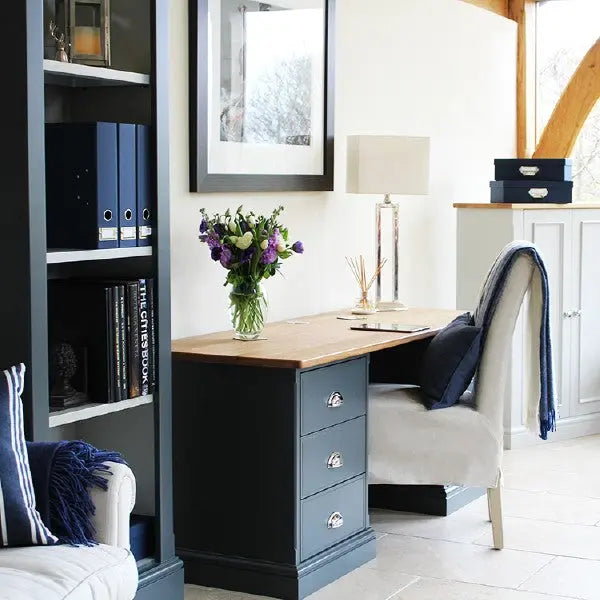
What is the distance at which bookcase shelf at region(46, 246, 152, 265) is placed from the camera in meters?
2.81

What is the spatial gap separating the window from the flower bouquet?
3042mm

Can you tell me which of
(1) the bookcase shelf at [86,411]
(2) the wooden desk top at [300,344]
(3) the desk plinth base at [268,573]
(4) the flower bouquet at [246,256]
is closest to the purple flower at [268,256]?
(4) the flower bouquet at [246,256]

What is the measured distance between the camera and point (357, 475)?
3707mm

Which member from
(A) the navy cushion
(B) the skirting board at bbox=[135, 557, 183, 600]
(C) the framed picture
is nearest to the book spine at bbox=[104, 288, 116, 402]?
(B) the skirting board at bbox=[135, 557, 183, 600]

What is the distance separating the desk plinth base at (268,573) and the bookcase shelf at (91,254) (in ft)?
3.21

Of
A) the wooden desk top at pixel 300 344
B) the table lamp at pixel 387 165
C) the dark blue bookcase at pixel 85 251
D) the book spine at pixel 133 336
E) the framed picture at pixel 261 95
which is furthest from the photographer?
the table lamp at pixel 387 165

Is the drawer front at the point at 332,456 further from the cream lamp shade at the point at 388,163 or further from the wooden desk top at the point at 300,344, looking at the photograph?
the cream lamp shade at the point at 388,163

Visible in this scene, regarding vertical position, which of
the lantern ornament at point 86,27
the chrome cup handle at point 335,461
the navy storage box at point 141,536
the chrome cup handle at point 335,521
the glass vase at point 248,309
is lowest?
the chrome cup handle at point 335,521

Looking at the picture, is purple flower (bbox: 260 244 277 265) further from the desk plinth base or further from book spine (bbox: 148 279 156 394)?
the desk plinth base

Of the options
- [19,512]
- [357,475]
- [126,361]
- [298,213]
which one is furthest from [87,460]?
[298,213]

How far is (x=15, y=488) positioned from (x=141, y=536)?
78 cm

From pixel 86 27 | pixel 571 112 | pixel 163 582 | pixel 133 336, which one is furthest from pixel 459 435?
pixel 571 112

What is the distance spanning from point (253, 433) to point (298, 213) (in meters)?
1.24

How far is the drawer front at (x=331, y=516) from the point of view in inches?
134
